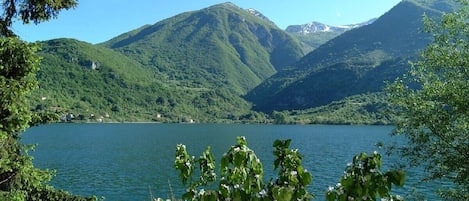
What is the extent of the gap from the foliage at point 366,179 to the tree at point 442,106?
46.2 feet

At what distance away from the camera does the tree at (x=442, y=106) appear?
17047 millimetres

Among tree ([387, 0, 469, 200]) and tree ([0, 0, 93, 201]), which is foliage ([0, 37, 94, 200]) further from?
tree ([387, 0, 469, 200])

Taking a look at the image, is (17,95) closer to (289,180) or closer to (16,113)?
(16,113)

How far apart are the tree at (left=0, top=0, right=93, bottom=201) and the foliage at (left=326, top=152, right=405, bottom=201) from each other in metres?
8.41

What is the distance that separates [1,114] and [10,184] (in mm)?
2047

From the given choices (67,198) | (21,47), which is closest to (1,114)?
(21,47)

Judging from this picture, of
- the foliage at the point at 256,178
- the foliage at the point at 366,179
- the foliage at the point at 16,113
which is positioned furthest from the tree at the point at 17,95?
the foliage at the point at 366,179

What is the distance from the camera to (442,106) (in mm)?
17781

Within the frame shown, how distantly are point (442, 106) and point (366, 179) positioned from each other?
1553cm

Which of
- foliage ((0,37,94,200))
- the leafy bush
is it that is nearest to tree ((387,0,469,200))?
the leafy bush

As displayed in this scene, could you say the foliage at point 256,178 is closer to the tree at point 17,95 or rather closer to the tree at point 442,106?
the tree at point 17,95

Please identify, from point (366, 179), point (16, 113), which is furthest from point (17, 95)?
point (366, 179)

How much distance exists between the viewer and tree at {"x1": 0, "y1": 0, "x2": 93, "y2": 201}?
33.4 ft

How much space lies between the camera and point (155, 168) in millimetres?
76125
